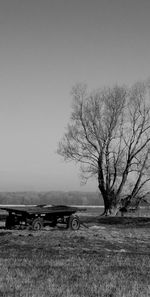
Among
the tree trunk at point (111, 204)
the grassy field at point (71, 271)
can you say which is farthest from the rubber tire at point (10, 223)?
the tree trunk at point (111, 204)

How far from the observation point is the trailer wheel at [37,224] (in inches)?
790

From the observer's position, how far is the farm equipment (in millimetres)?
20266

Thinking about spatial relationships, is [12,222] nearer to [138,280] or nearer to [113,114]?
[138,280]

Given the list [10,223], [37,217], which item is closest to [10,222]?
[10,223]

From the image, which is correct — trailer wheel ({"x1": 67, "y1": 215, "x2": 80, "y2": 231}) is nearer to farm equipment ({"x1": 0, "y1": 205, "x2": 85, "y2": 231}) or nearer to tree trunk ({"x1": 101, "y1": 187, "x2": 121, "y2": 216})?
farm equipment ({"x1": 0, "y1": 205, "x2": 85, "y2": 231})

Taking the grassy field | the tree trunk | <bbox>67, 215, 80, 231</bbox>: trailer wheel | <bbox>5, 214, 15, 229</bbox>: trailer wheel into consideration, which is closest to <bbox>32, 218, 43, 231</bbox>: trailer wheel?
<bbox>5, 214, 15, 229</bbox>: trailer wheel

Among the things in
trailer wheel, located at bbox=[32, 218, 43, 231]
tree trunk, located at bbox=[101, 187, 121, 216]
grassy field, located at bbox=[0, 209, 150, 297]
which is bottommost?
grassy field, located at bbox=[0, 209, 150, 297]

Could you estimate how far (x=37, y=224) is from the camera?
2031 cm

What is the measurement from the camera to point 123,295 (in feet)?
19.2

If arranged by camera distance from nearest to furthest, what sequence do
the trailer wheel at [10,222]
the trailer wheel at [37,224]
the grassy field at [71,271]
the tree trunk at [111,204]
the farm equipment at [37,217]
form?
the grassy field at [71,271], the trailer wheel at [37,224], the farm equipment at [37,217], the trailer wheel at [10,222], the tree trunk at [111,204]

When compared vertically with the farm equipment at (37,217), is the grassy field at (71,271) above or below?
below

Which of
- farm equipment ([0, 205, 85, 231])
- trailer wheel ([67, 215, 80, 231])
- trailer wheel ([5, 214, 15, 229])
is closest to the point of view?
farm equipment ([0, 205, 85, 231])

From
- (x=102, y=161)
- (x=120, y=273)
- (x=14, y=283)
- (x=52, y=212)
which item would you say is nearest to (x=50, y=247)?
(x=120, y=273)

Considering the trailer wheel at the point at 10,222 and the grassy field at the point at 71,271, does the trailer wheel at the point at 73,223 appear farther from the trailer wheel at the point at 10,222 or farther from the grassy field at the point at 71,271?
the grassy field at the point at 71,271
